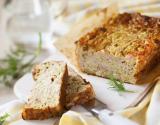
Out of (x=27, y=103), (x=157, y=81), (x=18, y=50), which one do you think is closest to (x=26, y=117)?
(x=27, y=103)

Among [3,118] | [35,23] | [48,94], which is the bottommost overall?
[3,118]

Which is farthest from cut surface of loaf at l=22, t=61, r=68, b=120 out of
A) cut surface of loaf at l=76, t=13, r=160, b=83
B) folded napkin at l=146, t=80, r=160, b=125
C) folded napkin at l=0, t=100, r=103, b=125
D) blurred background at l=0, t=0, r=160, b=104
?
blurred background at l=0, t=0, r=160, b=104

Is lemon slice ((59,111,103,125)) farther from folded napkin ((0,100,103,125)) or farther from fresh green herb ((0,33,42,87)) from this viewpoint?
fresh green herb ((0,33,42,87))

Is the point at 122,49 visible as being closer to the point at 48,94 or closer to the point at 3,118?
the point at 48,94

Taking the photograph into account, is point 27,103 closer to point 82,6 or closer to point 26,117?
point 26,117

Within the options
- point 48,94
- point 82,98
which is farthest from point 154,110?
point 48,94
